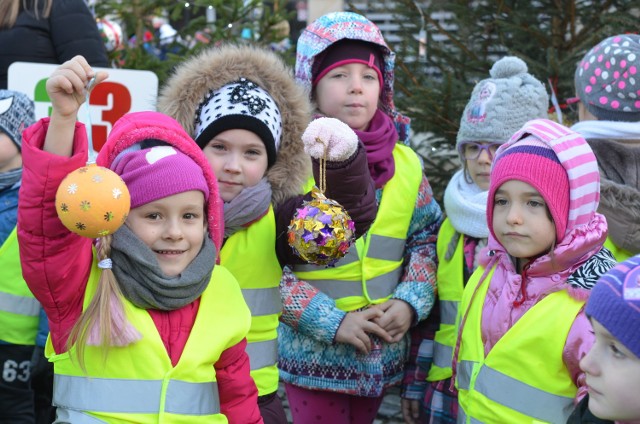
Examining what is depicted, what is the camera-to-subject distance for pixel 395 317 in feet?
14.1

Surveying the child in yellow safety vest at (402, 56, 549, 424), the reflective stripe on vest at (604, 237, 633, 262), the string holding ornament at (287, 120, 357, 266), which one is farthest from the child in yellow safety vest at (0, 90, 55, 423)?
the reflective stripe on vest at (604, 237, 633, 262)

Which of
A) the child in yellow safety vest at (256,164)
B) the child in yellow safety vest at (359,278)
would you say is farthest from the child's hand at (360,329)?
the child in yellow safety vest at (256,164)

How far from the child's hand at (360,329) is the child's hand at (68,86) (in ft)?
6.34

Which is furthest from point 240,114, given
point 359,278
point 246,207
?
point 359,278

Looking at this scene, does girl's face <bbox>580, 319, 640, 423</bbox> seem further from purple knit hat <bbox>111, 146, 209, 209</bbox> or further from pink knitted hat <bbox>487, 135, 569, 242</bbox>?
purple knit hat <bbox>111, 146, 209, 209</bbox>

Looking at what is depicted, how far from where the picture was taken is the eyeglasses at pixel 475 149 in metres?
4.49

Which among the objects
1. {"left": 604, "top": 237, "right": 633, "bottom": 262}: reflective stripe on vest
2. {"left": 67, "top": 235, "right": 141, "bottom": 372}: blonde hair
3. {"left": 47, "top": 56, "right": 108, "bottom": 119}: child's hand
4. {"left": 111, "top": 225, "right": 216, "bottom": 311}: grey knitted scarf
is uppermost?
{"left": 47, "top": 56, "right": 108, "bottom": 119}: child's hand

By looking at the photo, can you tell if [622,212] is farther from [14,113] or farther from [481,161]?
[14,113]

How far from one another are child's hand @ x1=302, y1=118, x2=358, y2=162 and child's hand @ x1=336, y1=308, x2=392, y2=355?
3.67 ft

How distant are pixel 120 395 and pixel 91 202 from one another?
2.26ft

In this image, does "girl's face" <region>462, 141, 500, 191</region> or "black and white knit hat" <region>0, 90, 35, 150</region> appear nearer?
"girl's face" <region>462, 141, 500, 191</region>

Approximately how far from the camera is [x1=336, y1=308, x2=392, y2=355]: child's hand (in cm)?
419

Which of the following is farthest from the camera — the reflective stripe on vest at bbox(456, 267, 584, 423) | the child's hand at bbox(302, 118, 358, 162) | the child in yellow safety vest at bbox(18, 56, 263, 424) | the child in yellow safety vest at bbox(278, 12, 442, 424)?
the child in yellow safety vest at bbox(278, 12, 442, 424)

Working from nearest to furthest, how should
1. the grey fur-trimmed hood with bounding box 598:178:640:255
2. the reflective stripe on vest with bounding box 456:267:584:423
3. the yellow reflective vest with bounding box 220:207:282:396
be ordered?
the reflective stripe on vest with bounding box 456:267:584:423 → the yellow reflective vest with bounding box 220:207:282:396 → the grey fur-trimmed hood with bounding box 598:178:640:255
